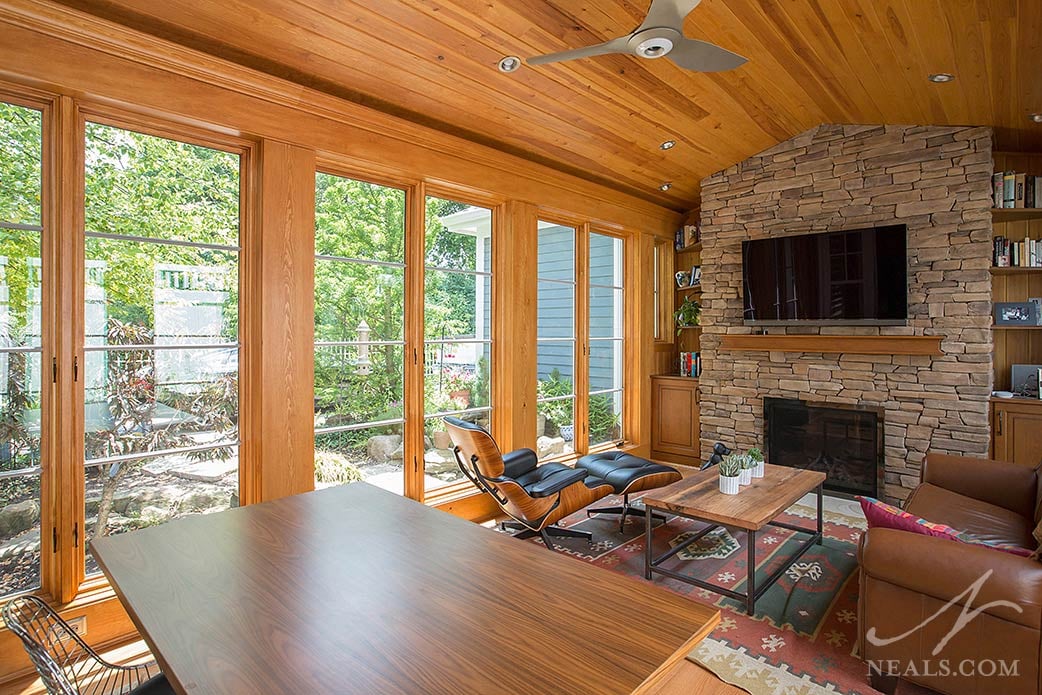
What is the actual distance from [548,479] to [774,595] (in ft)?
4.59

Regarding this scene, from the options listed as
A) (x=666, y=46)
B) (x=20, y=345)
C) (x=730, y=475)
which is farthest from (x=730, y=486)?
(x=20, y=345)

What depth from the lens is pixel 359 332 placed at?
3.54m

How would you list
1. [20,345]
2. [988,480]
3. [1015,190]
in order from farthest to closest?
[1015,190], [988,480], [20,345]

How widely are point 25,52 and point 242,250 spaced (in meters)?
1.11

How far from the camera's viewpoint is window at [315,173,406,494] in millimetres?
3369

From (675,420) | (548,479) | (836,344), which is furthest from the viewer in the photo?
(675,420)

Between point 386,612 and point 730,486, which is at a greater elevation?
point 386,612

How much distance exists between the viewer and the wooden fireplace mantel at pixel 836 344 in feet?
14.1

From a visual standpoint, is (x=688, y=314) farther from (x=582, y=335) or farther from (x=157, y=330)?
(x=157, y=330)

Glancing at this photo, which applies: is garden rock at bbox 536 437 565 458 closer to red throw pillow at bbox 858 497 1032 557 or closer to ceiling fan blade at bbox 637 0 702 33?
red throw pillow at bbox 858 497 1032 557

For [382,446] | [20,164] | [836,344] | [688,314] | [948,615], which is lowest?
[948,615]

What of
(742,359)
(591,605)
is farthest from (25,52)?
(742,359)

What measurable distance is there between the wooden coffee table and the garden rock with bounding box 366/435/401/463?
65.0 inches

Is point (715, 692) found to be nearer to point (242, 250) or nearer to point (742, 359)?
point (242, 250)
